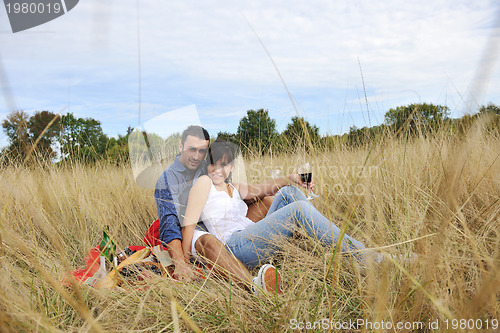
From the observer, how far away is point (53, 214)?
321 cm

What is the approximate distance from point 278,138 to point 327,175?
71.9 inches

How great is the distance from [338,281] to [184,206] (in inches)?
56.6

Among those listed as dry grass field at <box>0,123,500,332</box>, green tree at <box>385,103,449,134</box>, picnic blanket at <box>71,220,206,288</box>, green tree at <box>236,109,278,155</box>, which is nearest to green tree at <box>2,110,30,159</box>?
dry grass field at <box>0,123,500,332</box>

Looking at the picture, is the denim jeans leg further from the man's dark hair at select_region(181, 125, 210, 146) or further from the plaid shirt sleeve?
the man's dark hair at select_region(181, 125, 210, 146)

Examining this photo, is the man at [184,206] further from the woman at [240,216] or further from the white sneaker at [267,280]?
the white sneaker at [267,280]

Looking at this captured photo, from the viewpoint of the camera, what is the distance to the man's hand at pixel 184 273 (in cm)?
198

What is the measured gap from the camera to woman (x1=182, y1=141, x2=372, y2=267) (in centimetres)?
224

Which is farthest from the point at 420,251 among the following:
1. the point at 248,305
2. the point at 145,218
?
the point at 145,218

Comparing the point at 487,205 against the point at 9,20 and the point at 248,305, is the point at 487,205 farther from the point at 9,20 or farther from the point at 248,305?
the point at 9,20

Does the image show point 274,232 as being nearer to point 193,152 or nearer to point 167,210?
point 167,210

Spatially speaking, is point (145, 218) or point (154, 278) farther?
point (145, 218)

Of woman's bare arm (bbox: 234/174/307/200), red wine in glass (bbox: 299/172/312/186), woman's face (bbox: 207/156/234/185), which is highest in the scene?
woman's face (bbox: 207/156/234/185)

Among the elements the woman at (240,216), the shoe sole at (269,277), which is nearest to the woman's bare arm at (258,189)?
the woman at (240,216)

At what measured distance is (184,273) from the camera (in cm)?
206
